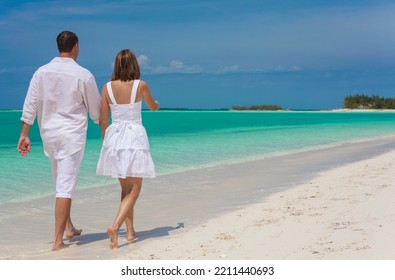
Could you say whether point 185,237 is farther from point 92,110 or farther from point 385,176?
point 385,176

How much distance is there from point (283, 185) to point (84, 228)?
437 cm

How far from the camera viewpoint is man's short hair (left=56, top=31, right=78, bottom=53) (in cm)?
586

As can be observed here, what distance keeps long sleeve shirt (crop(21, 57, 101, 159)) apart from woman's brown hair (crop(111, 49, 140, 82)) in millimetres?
293

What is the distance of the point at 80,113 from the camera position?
5930 mm

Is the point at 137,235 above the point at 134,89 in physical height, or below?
below

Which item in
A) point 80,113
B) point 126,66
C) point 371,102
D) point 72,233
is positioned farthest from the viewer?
point 371,102

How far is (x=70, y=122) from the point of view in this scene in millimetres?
5898

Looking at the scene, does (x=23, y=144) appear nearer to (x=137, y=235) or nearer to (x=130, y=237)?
(x=130, y=237)

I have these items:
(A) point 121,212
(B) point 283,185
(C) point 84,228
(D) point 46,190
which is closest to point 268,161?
(B) point 283,185

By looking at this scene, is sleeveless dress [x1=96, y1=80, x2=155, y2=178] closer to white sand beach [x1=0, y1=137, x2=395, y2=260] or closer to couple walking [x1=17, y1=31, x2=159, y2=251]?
couple walking [x1=17, y1=31, x2=159, y2=251]

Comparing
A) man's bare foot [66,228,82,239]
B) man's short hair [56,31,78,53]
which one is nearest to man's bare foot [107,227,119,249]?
man's bare foot [66,228,82,239]

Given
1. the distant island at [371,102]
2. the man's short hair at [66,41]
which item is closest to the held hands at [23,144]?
the man's short hair at [66,41]

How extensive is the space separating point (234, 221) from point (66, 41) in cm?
279

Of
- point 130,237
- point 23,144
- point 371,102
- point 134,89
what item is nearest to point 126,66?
point 134,89
